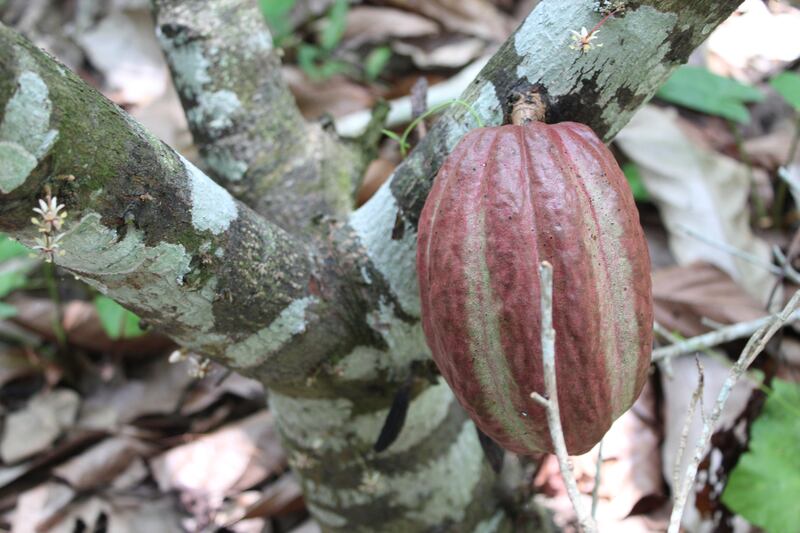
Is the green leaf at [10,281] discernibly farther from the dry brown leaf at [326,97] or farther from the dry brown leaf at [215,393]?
the dry brown leaf at [326,97]

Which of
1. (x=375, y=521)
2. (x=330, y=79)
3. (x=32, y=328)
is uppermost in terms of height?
(x=330, y=79)

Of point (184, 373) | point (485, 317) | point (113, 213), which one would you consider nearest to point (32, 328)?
point (184, 373)

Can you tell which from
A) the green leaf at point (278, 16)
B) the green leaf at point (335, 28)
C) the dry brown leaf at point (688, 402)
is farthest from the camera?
the green leaf at point (335, 28)

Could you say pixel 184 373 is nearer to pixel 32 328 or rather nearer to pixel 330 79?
pixel 32 328

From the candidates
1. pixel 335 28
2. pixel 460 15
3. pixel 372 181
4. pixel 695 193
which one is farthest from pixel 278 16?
pixel 695 193

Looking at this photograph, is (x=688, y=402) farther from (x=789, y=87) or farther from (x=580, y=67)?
(x=580, y=67)

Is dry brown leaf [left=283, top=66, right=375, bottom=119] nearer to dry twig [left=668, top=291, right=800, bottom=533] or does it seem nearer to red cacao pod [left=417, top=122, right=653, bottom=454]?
red cacao pod [left=417, top=122, right=653, bottom=454]

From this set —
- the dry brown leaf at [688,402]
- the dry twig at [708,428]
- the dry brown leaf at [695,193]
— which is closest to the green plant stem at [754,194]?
the dry brown leaf at [695,193]
